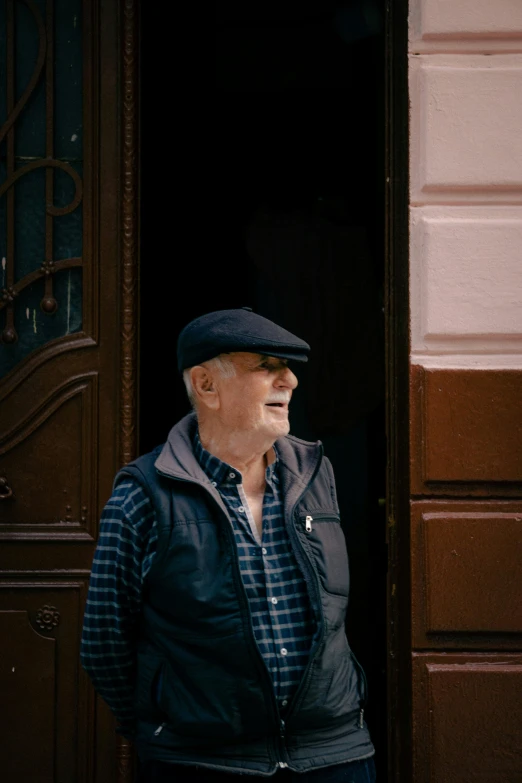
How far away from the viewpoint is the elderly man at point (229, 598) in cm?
215

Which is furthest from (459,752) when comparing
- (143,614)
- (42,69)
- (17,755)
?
(42,69)

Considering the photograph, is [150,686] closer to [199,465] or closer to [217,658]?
[217,658]

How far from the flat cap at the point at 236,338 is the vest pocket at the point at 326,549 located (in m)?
0.44

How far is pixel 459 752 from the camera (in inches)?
122

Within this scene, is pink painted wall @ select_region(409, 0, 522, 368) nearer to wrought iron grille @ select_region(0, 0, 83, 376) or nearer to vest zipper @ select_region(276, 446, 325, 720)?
vest zipper @ select_region(276, 446, 325, 720)

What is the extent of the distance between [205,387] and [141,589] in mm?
565

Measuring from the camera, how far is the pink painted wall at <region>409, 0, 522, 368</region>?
10.5 feet

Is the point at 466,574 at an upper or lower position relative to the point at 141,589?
lower

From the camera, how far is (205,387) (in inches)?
95.7

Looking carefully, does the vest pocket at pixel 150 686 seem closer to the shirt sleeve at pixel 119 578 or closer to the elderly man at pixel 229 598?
the elderly man at pixel 229 598

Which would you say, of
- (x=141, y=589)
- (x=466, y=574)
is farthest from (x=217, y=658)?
(x=466, y=574)

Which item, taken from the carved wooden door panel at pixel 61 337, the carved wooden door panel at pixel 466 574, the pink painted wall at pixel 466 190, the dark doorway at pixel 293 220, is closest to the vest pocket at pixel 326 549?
the carved wooden door panel at pixel 466 574

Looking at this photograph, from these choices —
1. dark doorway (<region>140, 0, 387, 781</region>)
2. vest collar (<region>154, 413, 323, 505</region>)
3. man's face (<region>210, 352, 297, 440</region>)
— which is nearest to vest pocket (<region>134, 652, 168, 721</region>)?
vest collar (<region>154, 413, 323, 505</region>)

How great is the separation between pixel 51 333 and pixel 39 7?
1.35 metres
